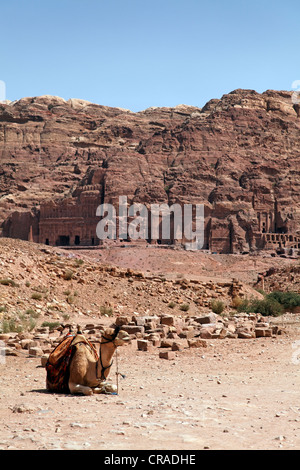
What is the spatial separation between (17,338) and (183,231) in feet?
229

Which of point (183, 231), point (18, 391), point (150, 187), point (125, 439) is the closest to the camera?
point (125, 439)

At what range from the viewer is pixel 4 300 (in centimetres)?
2041

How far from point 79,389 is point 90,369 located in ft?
1.08

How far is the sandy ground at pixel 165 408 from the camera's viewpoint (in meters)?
6.38

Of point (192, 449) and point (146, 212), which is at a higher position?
point (146, 212)

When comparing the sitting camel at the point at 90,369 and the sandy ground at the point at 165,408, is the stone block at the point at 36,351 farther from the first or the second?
the sitting camel at the point at 90,369

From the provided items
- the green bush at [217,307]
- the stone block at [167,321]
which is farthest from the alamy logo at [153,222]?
the stone block at [167,321]

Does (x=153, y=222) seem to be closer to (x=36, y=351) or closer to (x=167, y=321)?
(x=167, y=321)

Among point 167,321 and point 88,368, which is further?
point 167,321

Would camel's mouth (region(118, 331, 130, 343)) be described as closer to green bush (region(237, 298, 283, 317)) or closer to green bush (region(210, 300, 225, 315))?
green bush (region(210, 300, 225, 315))

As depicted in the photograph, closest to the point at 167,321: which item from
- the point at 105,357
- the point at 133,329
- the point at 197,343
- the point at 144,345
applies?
the point at 133,329

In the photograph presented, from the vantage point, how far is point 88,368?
349 inches
